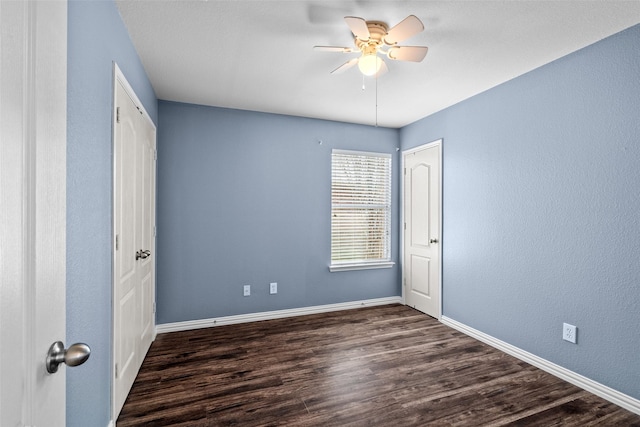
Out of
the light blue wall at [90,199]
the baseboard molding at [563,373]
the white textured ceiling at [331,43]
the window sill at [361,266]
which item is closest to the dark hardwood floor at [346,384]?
the baseboard molding at [563,373]

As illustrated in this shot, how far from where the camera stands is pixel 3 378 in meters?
0.49

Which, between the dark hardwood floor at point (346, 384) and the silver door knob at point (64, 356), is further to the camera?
the dark hardwood floor at point (346, 384)

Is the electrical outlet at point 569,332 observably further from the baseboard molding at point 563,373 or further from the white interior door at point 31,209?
the white interior door at point 31,209

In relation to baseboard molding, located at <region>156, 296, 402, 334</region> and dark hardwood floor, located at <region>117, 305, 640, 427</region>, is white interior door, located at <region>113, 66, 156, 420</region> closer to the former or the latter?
dark hardwood floor, located at <region>117, 305, 640, 427</region>

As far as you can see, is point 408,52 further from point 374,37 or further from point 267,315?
point 267,315

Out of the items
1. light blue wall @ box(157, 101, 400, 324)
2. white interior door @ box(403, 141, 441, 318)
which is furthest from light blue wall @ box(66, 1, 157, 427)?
white interior door @ box(403, 141, 441, 318)

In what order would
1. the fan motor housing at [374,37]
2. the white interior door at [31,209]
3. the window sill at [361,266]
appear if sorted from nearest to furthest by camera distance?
the white interior door at [31,209], the fan motor housing at [374,37], the window sill at [361,266]

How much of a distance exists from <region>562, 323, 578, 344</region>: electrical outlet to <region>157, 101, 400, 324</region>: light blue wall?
225cm

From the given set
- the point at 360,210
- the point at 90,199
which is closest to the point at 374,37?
the point at 90,199

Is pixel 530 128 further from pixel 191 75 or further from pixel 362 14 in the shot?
pixel 191 75

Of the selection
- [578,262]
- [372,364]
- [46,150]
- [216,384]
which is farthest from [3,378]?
[578,262]

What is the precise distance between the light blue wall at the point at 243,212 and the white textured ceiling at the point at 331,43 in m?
0.43

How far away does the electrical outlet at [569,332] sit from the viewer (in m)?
2.44

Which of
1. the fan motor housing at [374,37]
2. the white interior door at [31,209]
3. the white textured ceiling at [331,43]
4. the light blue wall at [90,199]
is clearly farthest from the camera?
the fan motor housing at [374,37]
